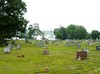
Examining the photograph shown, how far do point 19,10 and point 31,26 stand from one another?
5975 centimetres

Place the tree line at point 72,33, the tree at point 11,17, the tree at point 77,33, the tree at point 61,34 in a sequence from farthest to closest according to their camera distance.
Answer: the tree at point 77,33, the tree line at point 72,33, the tree at point 61,34, the tree at point 11,17

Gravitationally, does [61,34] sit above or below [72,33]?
below

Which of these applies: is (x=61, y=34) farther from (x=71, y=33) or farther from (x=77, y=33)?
(x=77, y=33)

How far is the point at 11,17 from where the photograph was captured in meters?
55.1

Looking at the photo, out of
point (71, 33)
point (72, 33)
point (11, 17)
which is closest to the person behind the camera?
point (11, 17)

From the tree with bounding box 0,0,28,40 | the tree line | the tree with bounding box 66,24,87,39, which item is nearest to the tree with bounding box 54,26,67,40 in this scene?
the tree line

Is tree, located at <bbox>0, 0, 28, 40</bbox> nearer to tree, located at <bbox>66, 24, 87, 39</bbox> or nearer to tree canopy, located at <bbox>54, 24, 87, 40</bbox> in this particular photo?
tree canopy, located at <bbox>54, 24, 87, 40</bbox>

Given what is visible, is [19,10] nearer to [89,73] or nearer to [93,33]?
[89,73]

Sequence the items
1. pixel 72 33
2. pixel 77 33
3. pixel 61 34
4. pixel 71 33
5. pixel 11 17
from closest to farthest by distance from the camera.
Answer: pixel 11 17 → pixel 77 33 → pixel 61 34 → pixel 71 33 → pixel 72 33

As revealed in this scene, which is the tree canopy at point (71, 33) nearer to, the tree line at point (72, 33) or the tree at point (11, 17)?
the tree line at point (72, 33)

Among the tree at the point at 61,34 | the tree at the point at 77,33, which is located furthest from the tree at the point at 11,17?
the tree at the point at 77,33

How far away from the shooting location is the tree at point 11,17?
5362 cm

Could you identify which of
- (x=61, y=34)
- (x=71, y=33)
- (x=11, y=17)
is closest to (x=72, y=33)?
(x=71, y=33)

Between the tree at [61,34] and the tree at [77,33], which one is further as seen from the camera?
the tree at [77,33]
